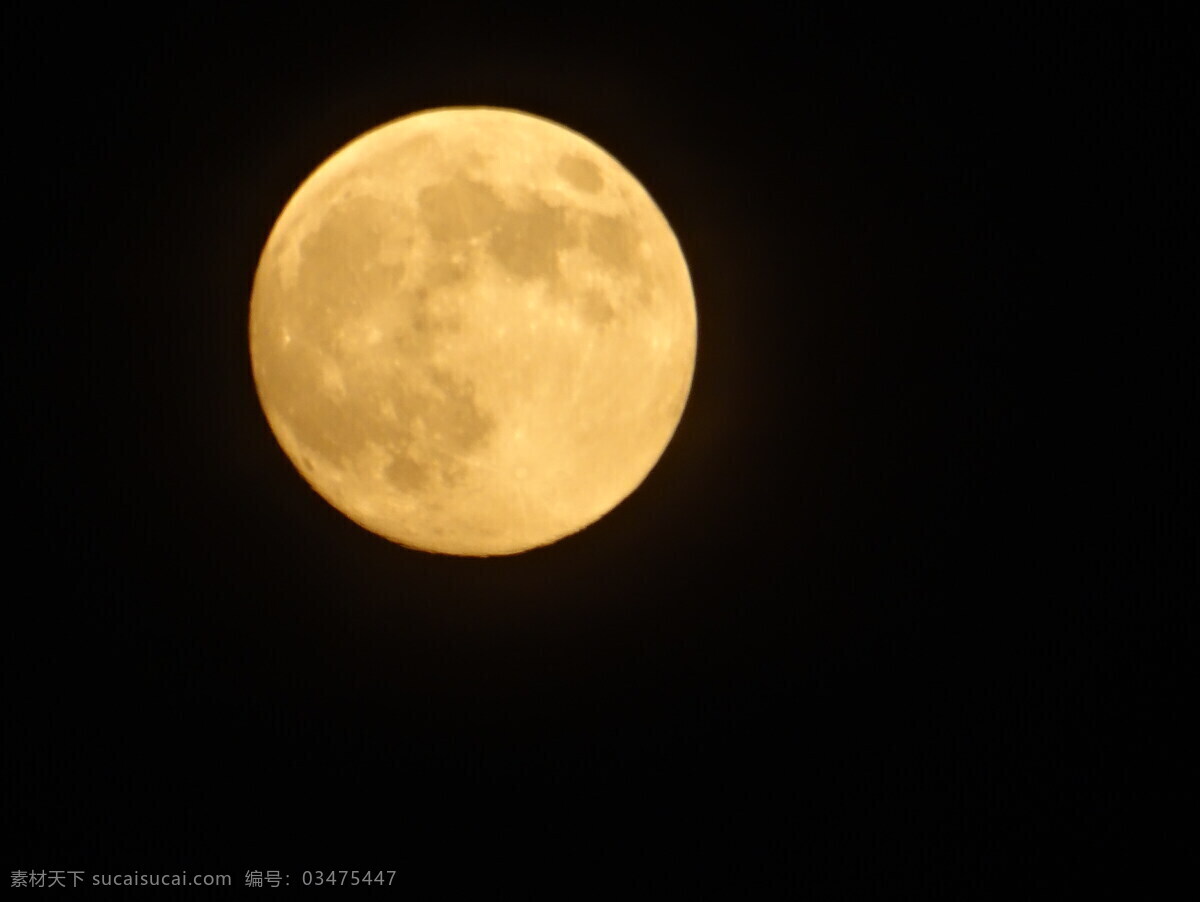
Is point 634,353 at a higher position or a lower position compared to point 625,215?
lower

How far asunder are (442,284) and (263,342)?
0.48m

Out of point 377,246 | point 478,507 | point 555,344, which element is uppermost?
point 377,246

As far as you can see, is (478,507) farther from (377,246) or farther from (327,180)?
(327,180)

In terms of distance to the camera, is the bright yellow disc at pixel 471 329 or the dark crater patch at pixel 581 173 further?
the dark crater patch at pixel 581 173

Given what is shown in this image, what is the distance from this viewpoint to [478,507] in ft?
6.40

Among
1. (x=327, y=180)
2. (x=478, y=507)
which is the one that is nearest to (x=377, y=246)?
(x=327, y=180)

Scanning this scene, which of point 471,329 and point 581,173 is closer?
point 471,329

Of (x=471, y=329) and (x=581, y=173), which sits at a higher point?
(x=581, y=173)

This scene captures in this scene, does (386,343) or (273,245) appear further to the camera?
(273,245)

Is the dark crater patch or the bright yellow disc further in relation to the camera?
the dark crater patch

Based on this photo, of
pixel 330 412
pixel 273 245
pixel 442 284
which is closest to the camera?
pixel 442 284

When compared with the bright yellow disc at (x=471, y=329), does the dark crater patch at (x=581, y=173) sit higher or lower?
higher

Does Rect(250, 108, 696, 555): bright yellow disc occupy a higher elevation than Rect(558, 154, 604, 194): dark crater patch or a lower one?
lower

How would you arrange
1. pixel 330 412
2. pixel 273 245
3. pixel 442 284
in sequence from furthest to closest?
pixel 273 245
pixel 330 412
pixel 442 284
